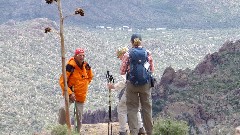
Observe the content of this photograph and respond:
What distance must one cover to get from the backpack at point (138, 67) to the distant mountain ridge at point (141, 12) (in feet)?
341

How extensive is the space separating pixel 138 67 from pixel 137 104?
101 centimetres

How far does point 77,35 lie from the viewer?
80.9 metres

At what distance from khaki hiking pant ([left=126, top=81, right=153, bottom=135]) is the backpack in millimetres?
195

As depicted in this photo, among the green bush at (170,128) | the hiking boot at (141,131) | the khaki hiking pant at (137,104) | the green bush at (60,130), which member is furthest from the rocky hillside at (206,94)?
the green bush at (60,130)

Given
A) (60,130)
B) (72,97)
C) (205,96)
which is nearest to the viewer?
(60,130)

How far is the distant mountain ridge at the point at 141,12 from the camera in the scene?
4739 inches

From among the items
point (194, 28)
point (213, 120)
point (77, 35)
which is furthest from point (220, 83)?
point (194, 28)

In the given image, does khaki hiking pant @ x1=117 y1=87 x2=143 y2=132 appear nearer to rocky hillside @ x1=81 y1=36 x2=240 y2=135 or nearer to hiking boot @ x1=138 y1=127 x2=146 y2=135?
hiking boot @ x1=138 y1=127 x2=146 y2=135

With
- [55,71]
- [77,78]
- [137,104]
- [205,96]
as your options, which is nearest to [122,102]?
[137,104]

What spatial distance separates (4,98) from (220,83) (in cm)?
1847

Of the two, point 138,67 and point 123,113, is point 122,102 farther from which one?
point 138,67

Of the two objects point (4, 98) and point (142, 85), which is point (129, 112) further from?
point (4, 98)

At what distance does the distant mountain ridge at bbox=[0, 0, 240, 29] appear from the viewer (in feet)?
395

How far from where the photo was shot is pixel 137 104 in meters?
11.7
